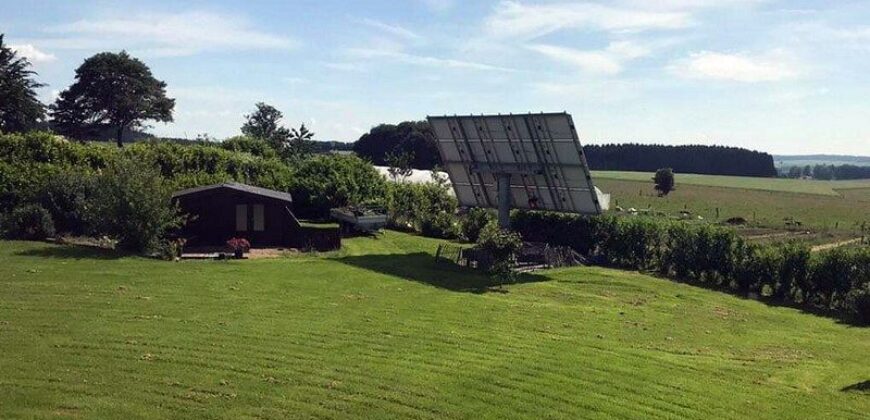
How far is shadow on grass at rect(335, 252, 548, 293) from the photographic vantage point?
2991 cm

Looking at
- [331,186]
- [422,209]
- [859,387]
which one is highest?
[331,186]

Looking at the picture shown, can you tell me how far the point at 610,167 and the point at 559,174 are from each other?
169 m

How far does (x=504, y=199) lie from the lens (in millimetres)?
40125

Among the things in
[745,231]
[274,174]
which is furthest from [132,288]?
[745,231]

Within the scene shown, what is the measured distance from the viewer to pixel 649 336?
22938 millimetres

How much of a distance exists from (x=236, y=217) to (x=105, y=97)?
68.5m

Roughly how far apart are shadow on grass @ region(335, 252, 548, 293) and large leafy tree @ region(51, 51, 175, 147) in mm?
72460

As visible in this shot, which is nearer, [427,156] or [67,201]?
[67,201]

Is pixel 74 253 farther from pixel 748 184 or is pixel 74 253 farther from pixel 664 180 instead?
pixel 748 184

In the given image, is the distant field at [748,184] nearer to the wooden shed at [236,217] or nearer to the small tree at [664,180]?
the small tree at [664,180]

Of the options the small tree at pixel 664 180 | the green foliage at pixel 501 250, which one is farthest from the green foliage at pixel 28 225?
the small tree at pixel 664 180

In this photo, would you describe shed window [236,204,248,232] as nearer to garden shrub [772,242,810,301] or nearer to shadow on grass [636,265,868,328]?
shadow on grass [636,265,868,328]

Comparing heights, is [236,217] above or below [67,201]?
below

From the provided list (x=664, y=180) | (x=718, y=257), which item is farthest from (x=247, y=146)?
(x=664, y=180)
